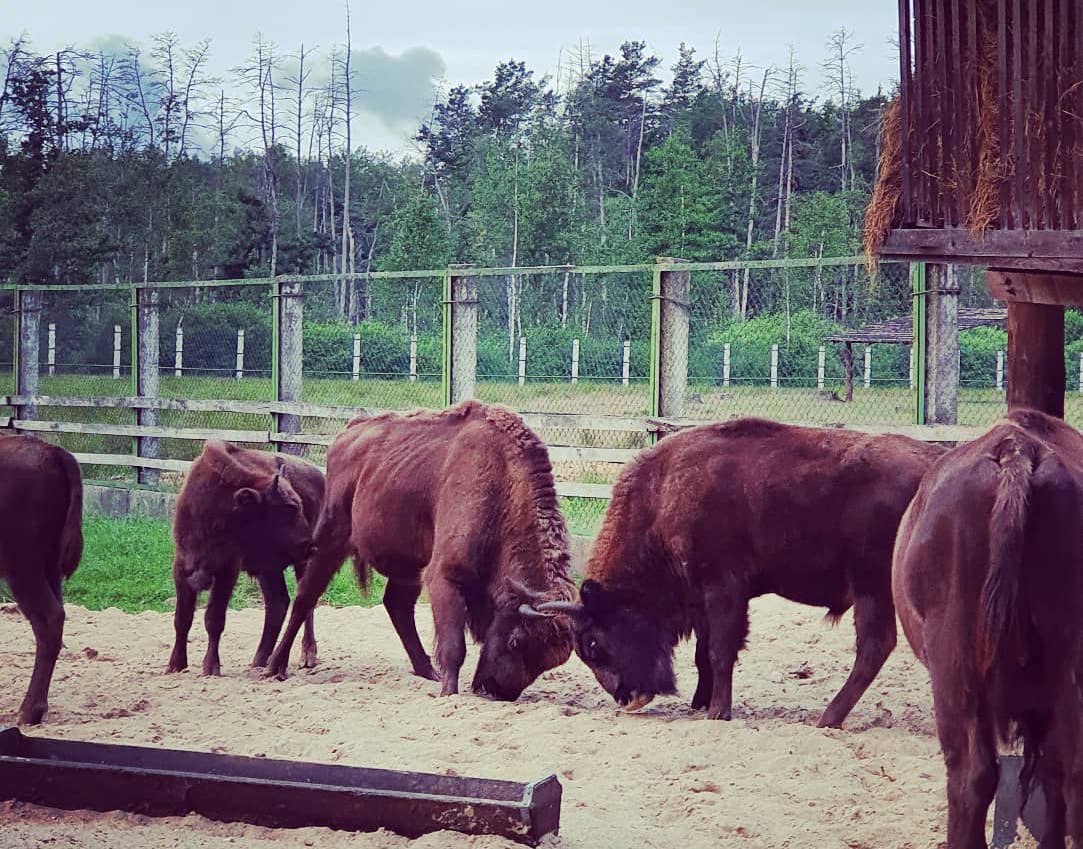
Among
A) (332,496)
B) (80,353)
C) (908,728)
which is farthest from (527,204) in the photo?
(908,728)

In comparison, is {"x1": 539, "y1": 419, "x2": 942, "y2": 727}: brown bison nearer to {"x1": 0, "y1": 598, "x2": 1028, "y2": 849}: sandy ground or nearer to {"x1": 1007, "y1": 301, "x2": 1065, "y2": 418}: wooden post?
{"x1": 0, "y1": 598, "x2": 1028, "y2": 849}: sandy ground

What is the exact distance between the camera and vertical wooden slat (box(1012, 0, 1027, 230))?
6465 millimetres

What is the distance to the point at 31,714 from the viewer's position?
299 inches

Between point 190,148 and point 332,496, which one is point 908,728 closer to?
point 332,496

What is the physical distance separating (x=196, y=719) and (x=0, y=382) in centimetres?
2436

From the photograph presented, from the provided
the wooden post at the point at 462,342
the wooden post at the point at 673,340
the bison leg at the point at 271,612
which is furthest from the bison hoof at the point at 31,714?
the wooden post at the point at 462,342

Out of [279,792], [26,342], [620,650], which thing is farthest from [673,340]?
[26,342]

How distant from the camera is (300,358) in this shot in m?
16.0

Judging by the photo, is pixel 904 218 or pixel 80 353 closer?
pixel 904 218

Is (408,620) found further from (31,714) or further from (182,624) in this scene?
(31,714)

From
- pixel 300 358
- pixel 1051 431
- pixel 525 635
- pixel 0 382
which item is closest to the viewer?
pixel 1051 431

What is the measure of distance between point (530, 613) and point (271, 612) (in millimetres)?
2685

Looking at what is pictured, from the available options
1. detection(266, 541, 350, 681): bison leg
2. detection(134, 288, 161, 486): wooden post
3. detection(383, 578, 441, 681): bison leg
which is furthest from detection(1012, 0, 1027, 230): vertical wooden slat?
detection(134, 288, 161, 486): wooden post

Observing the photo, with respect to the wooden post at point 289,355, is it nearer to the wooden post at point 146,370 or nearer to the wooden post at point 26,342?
the wooden post at point 146,370
